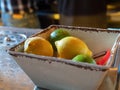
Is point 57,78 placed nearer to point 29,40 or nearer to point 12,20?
point 29,40

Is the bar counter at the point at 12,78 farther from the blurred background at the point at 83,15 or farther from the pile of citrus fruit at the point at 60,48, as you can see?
the blurred background at the point at 83,15

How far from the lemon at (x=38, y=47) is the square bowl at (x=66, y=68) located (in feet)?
0.06

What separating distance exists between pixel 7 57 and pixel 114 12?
1.40 metres

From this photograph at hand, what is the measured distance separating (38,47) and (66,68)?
0.31 ft

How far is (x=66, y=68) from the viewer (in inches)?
19.5

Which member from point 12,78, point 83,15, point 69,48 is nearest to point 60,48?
point 69,48

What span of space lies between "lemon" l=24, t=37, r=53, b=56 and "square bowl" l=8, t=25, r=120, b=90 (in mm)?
18

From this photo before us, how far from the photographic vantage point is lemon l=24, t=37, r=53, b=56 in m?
0.55

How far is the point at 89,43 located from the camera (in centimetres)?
65

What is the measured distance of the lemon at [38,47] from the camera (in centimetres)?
55

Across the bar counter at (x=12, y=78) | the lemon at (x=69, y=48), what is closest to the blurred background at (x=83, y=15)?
the bar counter at (x=12, y=78)

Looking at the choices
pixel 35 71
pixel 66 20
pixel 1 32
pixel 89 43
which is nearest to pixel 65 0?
pixel 66 20

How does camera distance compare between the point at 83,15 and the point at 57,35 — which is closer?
the point at 57,35

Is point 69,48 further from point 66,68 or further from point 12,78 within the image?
point 12,78
